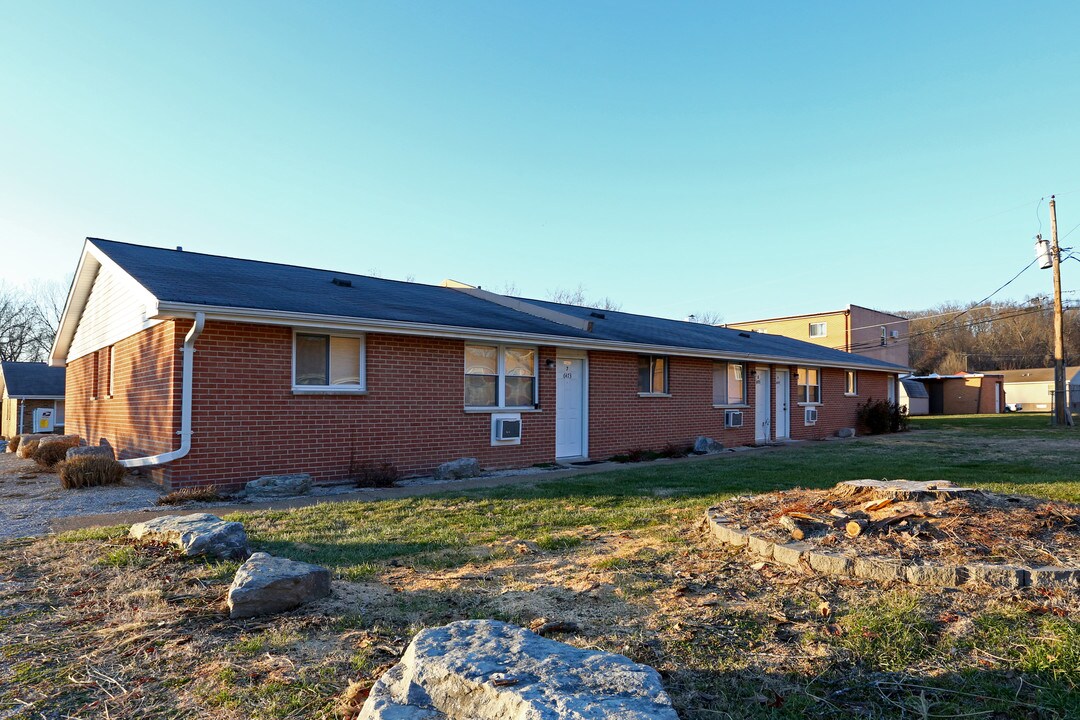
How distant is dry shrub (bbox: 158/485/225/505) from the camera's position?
7.90 metres

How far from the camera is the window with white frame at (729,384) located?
16.3 metres

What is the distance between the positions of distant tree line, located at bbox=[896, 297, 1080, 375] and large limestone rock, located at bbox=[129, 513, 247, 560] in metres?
65.0

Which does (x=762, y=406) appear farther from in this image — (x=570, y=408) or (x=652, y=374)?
(x=570, y=408)

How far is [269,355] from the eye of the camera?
30.0 ft

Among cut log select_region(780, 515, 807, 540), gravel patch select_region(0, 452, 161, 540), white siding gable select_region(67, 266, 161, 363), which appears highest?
white siding gable select_region(67, 266, 161, 363)

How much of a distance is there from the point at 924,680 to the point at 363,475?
8.10m

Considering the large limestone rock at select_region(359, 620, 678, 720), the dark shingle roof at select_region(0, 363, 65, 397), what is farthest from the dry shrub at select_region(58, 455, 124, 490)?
the dark shingle roof at select_region(0, 363, 65, 397)

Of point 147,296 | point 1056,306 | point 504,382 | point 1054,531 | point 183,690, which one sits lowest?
point 183,690

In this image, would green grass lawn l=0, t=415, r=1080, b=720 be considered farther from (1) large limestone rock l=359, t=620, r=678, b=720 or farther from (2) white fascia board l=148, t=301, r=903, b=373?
(2) white fascia board l=148, t=301, r=903, b=373

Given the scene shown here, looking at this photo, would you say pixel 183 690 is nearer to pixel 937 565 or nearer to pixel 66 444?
pixel 937 565

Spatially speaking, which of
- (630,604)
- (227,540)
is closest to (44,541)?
(227,540)

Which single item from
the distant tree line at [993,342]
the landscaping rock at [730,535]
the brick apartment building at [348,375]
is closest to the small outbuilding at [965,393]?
the distant tree line at [993,342]

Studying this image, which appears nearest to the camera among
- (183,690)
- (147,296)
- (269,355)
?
(183,690)

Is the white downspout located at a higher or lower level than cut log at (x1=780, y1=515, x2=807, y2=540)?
higher
